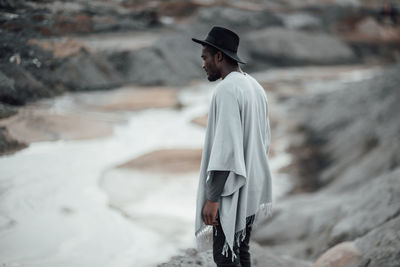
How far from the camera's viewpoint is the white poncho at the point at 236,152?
1690 millimetres

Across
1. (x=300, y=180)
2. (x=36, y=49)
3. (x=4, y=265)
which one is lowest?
(x=300, y=180)

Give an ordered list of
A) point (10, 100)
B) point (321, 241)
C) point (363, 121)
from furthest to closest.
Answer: point (363, 121) < point (10, 100) < point (321, 241)

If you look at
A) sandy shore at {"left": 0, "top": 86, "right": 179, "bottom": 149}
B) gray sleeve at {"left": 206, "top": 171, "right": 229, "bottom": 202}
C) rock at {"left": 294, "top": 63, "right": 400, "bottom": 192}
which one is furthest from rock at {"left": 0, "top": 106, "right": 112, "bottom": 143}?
rock at {"left": 294, "top": 63, "right": 400, "bottom": 192}

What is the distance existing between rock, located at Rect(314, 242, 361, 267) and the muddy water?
1.17 meters

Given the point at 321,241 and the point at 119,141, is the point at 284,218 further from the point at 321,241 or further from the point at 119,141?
the point at 119,141

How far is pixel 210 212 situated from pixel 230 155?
0.26 metres

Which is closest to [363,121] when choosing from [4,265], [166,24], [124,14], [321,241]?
[321,241]

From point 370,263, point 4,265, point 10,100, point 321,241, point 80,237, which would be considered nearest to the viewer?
point 370,263

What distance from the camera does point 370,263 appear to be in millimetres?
2438

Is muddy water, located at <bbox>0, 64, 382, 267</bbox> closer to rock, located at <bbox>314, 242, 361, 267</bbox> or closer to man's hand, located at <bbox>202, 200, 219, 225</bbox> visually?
rock, located at <bbox>314, 242, 361, 267</bbox>

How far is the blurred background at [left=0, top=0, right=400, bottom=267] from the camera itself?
3.22m

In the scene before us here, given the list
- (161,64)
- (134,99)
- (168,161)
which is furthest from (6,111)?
(161,64)

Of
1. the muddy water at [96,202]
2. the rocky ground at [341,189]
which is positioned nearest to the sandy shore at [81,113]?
the muddy water at [96,202]

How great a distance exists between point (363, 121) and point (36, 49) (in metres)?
5.30
